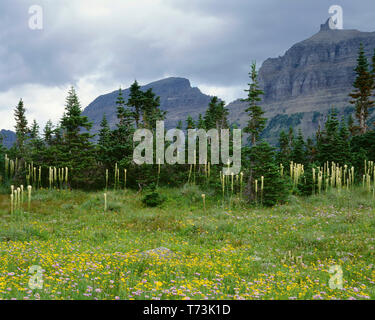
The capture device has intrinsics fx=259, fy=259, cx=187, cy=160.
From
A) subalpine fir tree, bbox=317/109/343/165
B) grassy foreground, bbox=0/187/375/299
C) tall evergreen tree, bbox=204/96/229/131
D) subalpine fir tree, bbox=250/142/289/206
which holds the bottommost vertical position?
grassy foreground, bbox=0/187/375/299

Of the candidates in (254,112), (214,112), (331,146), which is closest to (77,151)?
(254,112)

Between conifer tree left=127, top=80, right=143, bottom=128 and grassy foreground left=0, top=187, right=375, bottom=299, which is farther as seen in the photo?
conifer tree left=127, top=80, right=143, bottom=128


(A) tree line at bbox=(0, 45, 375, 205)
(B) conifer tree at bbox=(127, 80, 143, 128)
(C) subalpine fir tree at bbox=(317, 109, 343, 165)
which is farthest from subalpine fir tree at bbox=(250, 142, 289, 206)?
(B) conifer tree at bbox=(127, 80, 143, 128)

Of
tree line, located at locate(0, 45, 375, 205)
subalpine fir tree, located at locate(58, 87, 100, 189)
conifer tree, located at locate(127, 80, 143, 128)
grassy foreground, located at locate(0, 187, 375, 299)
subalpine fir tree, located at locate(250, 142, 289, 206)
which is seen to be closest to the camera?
grassy foreground, located at locate(0, 187, 375, 299)

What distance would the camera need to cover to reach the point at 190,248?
9.12 meters

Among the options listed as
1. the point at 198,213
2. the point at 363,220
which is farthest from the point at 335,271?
the point at 198,213

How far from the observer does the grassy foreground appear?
5.07 m

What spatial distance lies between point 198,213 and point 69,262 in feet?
32.1

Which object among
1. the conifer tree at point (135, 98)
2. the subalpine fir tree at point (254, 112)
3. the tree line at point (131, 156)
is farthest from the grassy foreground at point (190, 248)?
the conifer tree at point (135, 98)

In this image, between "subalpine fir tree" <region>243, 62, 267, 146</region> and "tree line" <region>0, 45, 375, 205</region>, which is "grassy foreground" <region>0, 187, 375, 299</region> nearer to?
"tree line" <region>0, 45, 375, 205</region>

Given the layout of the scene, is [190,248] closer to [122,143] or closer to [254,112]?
[254,112]

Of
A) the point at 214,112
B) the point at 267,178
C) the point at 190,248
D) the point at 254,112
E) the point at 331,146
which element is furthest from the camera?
the point at 214,112

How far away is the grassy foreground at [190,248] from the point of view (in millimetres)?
5070

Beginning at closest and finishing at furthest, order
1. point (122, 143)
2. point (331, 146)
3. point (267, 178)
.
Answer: point (267, 178), point (122, 143), point (331, 146)
